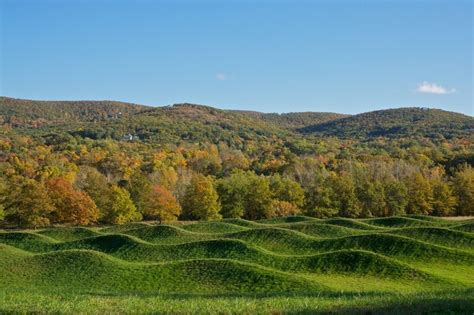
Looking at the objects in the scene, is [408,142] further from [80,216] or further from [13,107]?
[13,107]

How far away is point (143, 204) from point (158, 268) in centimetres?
3695

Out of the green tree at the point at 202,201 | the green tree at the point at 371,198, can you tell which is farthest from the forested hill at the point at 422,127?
the green tree at the point at 202,201

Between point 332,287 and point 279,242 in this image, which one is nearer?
point 332,287

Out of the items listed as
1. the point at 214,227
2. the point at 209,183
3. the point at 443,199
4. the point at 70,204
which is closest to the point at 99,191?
the point at 70,204

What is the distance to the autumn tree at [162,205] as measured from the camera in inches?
2500

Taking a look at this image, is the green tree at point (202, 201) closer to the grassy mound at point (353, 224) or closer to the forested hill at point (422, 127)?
the grassy mound at point (353, 224)

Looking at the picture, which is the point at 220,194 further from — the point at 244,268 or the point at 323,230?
the point at 244,268

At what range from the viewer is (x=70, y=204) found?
201 ft

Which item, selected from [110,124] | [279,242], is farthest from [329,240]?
[110,124]

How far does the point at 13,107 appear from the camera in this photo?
19738 centimetres

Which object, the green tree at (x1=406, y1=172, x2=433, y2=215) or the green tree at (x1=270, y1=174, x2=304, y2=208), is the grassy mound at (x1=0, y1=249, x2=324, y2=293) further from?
the green tree at (x1=406, y1=172, x2=433, y2=215)

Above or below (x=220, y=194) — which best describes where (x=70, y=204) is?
below

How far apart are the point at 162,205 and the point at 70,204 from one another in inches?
424

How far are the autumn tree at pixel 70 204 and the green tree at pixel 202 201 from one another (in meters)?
12.0
